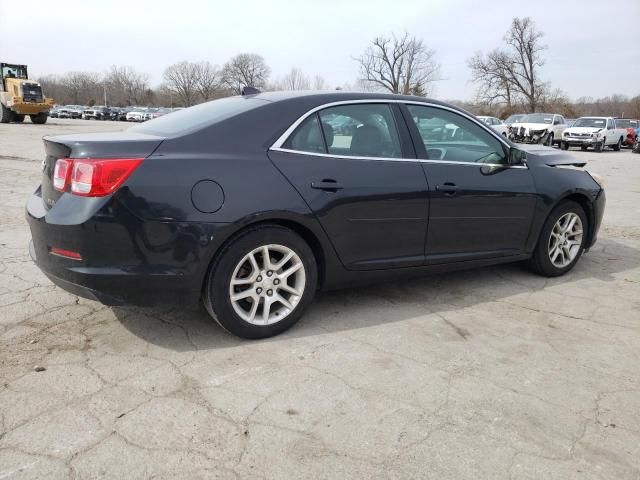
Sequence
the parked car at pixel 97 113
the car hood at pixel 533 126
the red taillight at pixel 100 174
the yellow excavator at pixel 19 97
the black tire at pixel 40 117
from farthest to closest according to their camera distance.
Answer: the parked car at pixel 97 113
the black tire at pixel 40 117
the yellow excavator at pixel 19 97
the car hood at pixel 533 126
the red taillight at pixel 100 174

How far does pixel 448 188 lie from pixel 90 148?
2.37 m

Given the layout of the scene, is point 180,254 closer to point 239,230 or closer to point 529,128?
point 239,230

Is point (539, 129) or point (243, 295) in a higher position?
point (539, 129)

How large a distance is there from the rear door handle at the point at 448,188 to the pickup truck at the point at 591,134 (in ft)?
79.5

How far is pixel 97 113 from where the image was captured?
58844 millimetres

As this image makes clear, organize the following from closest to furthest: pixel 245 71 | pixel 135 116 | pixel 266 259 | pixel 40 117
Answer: pixel 266 259 → pixel 40 117 → pixel 135 116 → pixel 245 71

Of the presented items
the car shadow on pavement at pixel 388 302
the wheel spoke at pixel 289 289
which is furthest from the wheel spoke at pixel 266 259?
the car shadow on pavement at pixel 388 302

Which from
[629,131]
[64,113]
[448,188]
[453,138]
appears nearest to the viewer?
[448,188]

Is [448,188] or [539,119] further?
[539,119]

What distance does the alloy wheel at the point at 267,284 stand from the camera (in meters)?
3.08

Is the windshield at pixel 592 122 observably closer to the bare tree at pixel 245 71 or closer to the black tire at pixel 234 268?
the black tire at pixel 234 268

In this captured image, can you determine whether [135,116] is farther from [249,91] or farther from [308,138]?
[308,138]

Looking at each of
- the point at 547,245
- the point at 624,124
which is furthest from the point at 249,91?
the point at 624,124

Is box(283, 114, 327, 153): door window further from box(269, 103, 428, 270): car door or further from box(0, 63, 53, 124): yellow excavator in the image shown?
box(0, 63, 53, 124): yellow excavator
